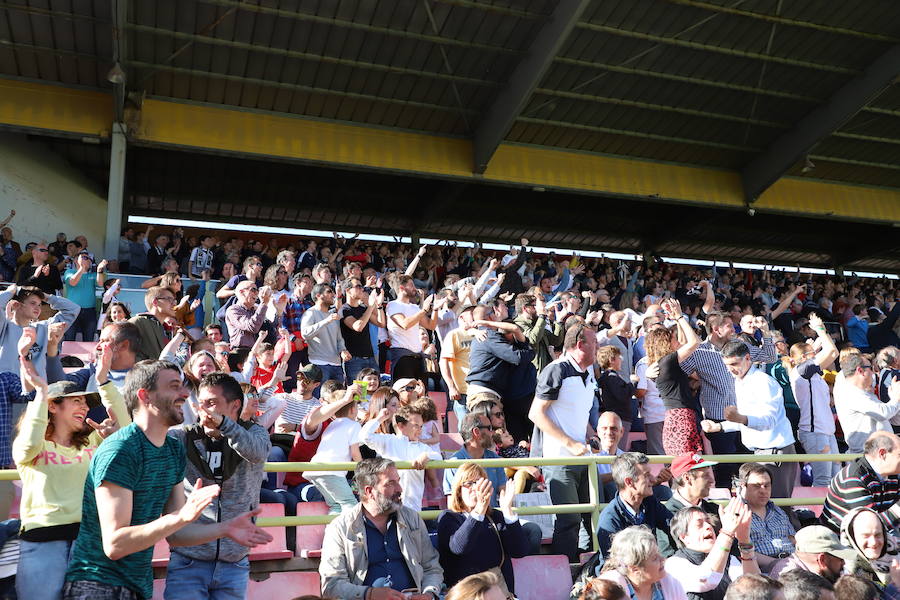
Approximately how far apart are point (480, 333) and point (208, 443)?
12.0 feet

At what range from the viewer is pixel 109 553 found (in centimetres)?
275

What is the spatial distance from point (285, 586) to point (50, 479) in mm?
1540

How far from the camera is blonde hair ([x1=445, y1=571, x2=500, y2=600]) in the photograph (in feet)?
9.98

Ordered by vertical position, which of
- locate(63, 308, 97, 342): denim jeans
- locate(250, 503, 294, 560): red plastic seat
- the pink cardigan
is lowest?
the pink cardigan

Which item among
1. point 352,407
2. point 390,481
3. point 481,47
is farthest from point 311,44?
point 390,481

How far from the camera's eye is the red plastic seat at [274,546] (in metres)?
4.62

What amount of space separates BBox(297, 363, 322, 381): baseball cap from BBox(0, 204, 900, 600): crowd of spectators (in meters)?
0.04

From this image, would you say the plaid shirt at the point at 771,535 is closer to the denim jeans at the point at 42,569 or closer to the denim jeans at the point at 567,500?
the denim jeans at the point at 567,500

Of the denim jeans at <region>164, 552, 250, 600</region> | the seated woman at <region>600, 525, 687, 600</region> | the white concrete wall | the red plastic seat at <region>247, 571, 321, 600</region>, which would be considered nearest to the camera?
the denim jeans at <region>164, 552, 250, 600</region>

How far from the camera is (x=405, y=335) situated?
344 inches

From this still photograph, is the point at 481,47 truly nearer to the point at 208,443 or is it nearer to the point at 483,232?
the point at 483,232

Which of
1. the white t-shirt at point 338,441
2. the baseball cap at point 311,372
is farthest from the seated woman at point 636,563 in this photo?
the baseball cap at point 311,372

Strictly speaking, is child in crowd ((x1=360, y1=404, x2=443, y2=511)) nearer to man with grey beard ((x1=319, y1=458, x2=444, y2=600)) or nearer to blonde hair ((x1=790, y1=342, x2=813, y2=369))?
man with grey beard ((x1=319, y1=458, x2=444, y2=600))

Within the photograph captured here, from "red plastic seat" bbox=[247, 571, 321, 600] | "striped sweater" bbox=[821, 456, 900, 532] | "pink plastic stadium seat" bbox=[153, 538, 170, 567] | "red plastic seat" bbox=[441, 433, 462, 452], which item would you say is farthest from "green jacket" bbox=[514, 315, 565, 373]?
"pink plastic stadium seat" bbox=[153, 538, 170, 567]
